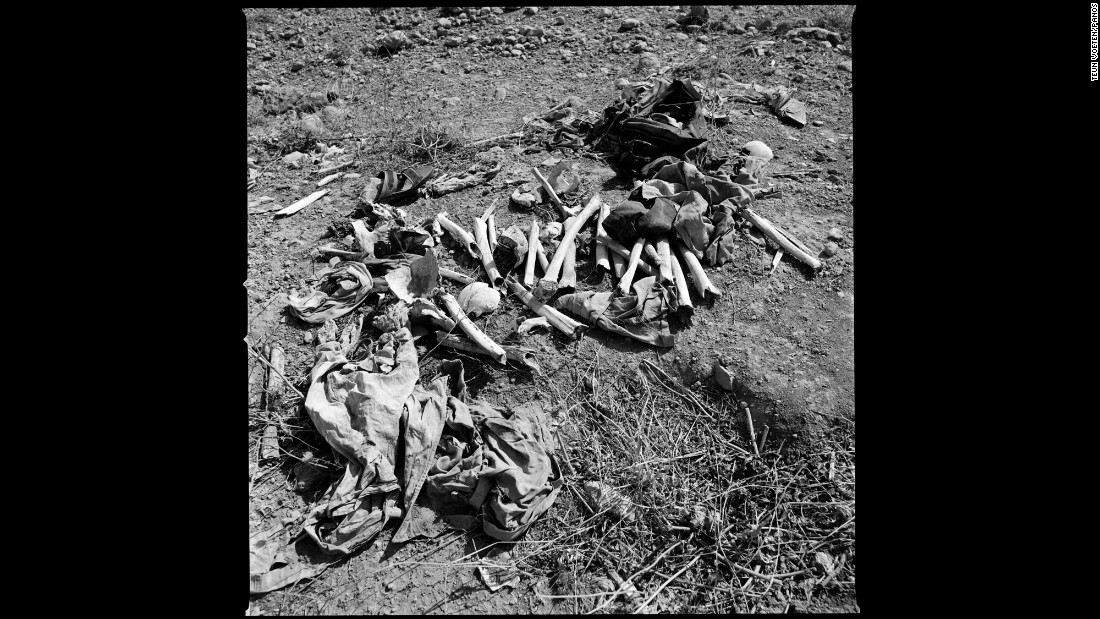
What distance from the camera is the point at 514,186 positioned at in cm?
408

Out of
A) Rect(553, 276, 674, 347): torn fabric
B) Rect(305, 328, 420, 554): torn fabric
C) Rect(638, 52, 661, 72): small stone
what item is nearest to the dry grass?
Rect(553, 276, 674, 347): torn fabric

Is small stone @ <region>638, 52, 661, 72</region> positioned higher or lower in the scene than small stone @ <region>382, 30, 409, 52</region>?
lower

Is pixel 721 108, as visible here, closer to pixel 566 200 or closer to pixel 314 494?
pixel 566 200

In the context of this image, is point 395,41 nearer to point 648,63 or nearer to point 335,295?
point 648,63

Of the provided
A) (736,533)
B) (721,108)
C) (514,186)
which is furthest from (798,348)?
(721,108)

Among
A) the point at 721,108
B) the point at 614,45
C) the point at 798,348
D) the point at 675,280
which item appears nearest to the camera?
the point at 798,348

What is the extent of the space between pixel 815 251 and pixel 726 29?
10.6ft

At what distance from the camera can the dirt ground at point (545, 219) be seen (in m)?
2.58

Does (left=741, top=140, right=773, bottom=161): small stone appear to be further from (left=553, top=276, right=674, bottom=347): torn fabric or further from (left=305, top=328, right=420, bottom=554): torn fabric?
(left=305, top=328, right=420, bottom=554): torn fabric

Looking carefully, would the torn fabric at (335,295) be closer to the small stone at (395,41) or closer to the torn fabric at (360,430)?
the torn fabric at (360,430)

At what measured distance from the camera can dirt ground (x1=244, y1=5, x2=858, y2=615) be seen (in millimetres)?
2582

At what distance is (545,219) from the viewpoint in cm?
384

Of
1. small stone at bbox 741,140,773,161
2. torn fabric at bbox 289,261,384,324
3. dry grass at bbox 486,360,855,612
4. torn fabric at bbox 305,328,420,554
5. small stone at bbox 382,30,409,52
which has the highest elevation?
small stone at bbox 382,30,409,52

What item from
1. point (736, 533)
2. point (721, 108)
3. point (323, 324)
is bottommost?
point (736, 533)
